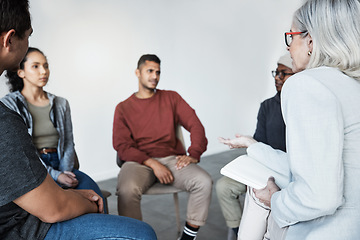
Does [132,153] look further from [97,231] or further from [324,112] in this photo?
Result: [324,112]

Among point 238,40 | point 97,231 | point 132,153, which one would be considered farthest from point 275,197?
point 238,40

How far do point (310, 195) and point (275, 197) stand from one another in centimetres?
17

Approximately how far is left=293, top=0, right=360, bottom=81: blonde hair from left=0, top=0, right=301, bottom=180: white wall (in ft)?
9.83

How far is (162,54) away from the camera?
459cm

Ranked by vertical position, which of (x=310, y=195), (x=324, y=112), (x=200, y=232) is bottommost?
(x=200, y=232)

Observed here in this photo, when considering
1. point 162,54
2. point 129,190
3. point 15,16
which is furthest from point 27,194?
point 162,54

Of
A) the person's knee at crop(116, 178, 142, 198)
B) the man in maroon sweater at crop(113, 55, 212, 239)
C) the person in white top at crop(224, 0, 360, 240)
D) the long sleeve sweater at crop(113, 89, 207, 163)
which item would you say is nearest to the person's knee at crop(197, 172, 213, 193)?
the man in maroon sweater at crop(113, 55, 212, 239)

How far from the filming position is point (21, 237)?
112 centimetres

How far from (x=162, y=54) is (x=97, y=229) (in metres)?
3.65

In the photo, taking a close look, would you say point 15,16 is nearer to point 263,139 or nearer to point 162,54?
point 263,139

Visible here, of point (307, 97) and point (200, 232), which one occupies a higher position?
point (307, 97)

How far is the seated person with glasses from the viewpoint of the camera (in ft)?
7.25

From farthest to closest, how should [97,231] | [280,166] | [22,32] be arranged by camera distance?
[280,166] → [97,231] → [22,32]

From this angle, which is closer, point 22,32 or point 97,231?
point 22,32
